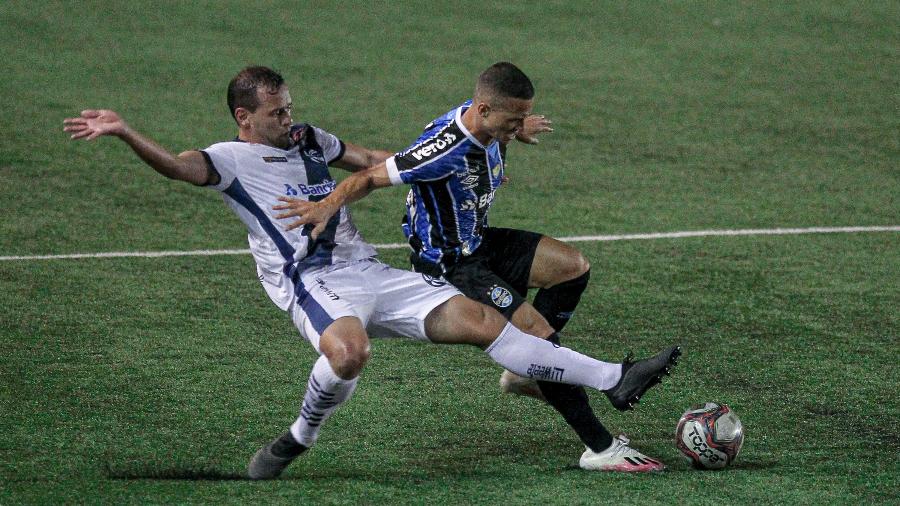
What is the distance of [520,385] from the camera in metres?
6.30

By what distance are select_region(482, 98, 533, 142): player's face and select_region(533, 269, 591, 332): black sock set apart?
0.80 m

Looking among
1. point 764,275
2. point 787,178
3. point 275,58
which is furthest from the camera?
point 275,58

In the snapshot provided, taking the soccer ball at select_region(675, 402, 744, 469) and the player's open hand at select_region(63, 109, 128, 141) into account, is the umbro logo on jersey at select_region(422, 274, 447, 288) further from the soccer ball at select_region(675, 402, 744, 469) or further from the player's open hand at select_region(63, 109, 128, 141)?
the player's open hand at select_region(63, 109, 128, 141)

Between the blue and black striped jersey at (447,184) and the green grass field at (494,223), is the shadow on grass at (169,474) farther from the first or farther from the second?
the blue and black striped jersey at (447,184)

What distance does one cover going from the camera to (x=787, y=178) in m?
11.3

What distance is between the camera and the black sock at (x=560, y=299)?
636cm

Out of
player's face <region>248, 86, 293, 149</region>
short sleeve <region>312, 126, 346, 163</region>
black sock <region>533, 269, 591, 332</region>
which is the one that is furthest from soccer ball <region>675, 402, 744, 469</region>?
player's face <region>248, 86, 293, 149</region>

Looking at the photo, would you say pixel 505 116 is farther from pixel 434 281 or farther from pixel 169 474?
pixel 169 474

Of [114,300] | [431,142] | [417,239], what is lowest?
[114,300]

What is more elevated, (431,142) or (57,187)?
(431,142)

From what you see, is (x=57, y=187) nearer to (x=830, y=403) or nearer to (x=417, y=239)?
(x=417, y=239)

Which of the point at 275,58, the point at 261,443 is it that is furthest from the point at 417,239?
the point at 275,58

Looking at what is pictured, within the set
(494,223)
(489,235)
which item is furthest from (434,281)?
(494,223)

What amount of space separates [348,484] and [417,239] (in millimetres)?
1339
